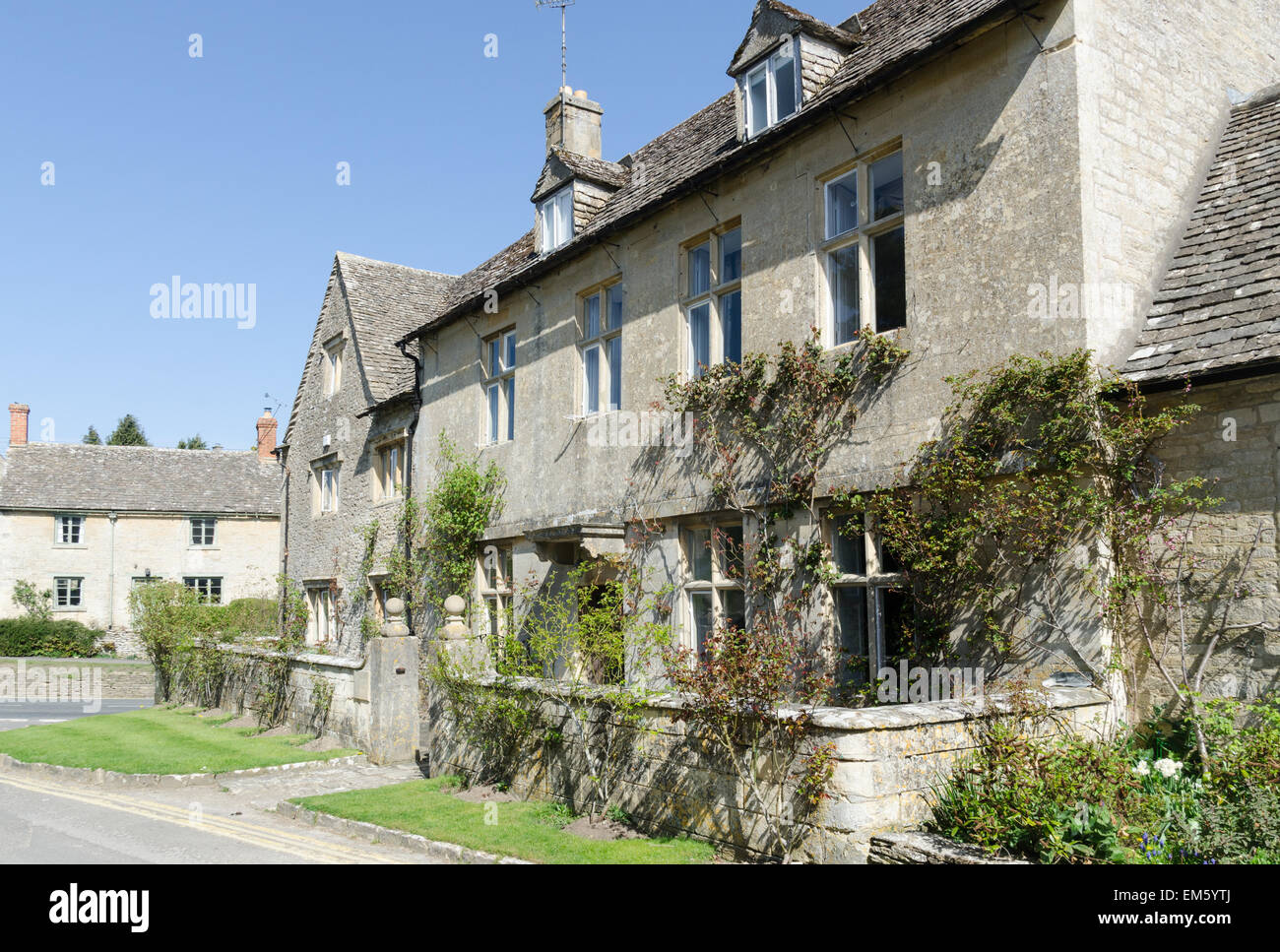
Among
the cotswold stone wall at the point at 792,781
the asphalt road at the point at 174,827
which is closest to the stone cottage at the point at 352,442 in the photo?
the asphalt road at the point at 174,827

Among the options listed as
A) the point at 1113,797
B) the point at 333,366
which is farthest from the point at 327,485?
the point at 1113,797

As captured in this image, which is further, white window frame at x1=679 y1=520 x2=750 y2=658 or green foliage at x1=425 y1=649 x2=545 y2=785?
white window frame at x1=679 y1=520 x2=750 y2=658

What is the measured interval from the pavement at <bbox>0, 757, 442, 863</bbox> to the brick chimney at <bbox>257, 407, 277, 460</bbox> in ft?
116

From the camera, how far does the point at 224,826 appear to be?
969cm

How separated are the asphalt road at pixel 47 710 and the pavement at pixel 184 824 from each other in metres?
8.67

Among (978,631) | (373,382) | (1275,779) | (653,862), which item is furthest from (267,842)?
(373,382)

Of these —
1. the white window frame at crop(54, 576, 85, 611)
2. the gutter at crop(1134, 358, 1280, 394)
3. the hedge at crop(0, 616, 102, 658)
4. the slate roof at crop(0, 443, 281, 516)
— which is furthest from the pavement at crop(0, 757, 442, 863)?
the slate roof at crop(0, 443, 281, 516)

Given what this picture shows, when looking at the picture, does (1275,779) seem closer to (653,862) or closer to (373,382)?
(653,862)

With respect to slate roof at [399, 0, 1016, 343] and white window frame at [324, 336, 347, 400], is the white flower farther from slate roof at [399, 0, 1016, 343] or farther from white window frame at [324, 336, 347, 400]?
white window frame at [324, 336, 347, 400]

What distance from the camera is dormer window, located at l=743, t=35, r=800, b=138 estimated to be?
11164mm

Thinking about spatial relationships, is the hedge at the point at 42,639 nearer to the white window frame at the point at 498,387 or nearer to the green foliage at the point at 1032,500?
the white window frame at the point at 498,387

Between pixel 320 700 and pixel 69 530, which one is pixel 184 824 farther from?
pixel 69 530

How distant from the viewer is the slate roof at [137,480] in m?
40.8
